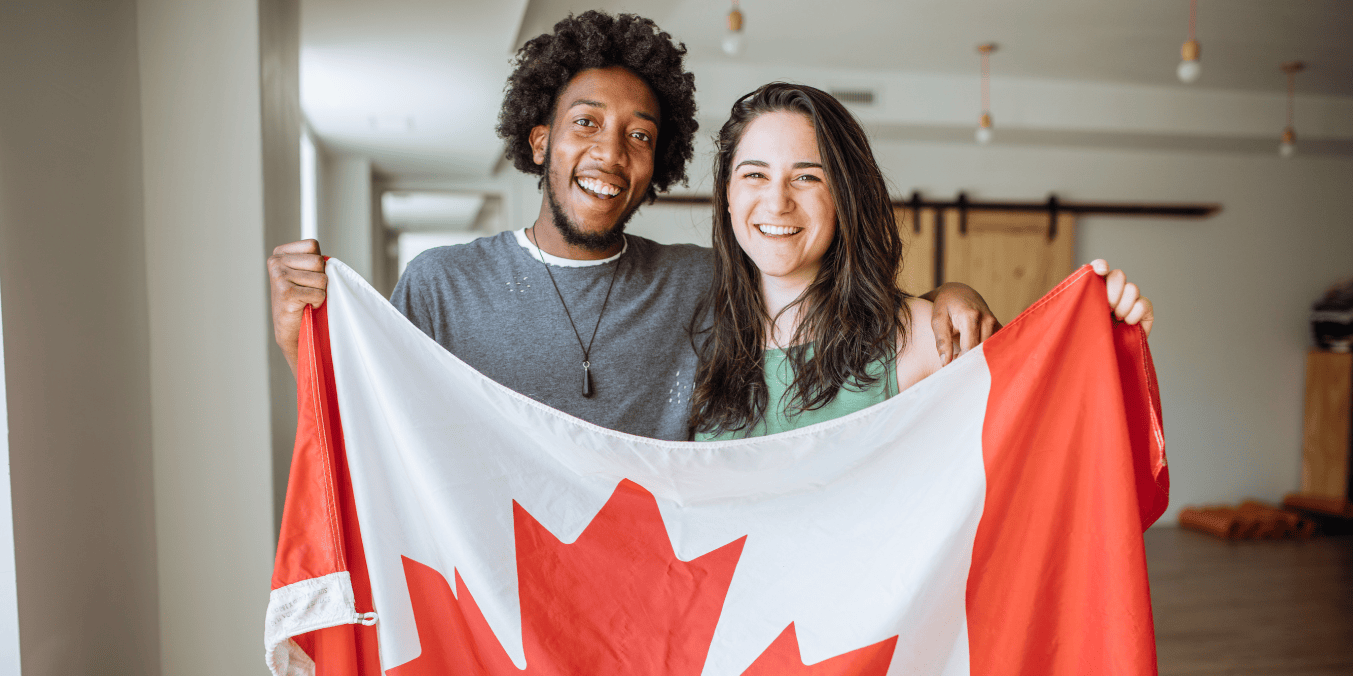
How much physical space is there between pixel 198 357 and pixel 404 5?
187 centimetres

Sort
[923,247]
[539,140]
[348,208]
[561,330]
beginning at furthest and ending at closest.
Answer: [348,208]
[923,247]
[539,140]
[561,330]

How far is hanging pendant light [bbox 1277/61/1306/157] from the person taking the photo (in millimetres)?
3983

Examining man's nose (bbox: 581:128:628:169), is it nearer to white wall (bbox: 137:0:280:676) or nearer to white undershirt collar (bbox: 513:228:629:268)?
white undershirt collar (bbox: 513:228:629:268)

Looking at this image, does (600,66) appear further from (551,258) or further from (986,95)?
(986,95)

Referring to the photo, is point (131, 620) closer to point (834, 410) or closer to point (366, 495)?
point (366, 495)

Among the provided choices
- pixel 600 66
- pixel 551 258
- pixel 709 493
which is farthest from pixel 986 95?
pixel 709 493

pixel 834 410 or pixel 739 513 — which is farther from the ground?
pixel 834 410

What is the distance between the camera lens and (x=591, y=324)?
4.72 ft

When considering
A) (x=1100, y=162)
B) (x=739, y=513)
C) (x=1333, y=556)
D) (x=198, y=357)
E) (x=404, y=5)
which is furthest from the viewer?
(x=1100, y=162)

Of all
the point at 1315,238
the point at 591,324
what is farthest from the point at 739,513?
the point at 1315,238

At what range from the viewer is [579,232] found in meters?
1.46

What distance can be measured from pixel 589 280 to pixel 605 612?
0.64m

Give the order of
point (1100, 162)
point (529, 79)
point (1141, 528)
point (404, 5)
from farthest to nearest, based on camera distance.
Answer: point (1100, 162) < point (404, 5) < point (529, 79) < point (1141, 528)

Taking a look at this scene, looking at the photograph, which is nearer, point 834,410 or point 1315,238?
point 834,410
